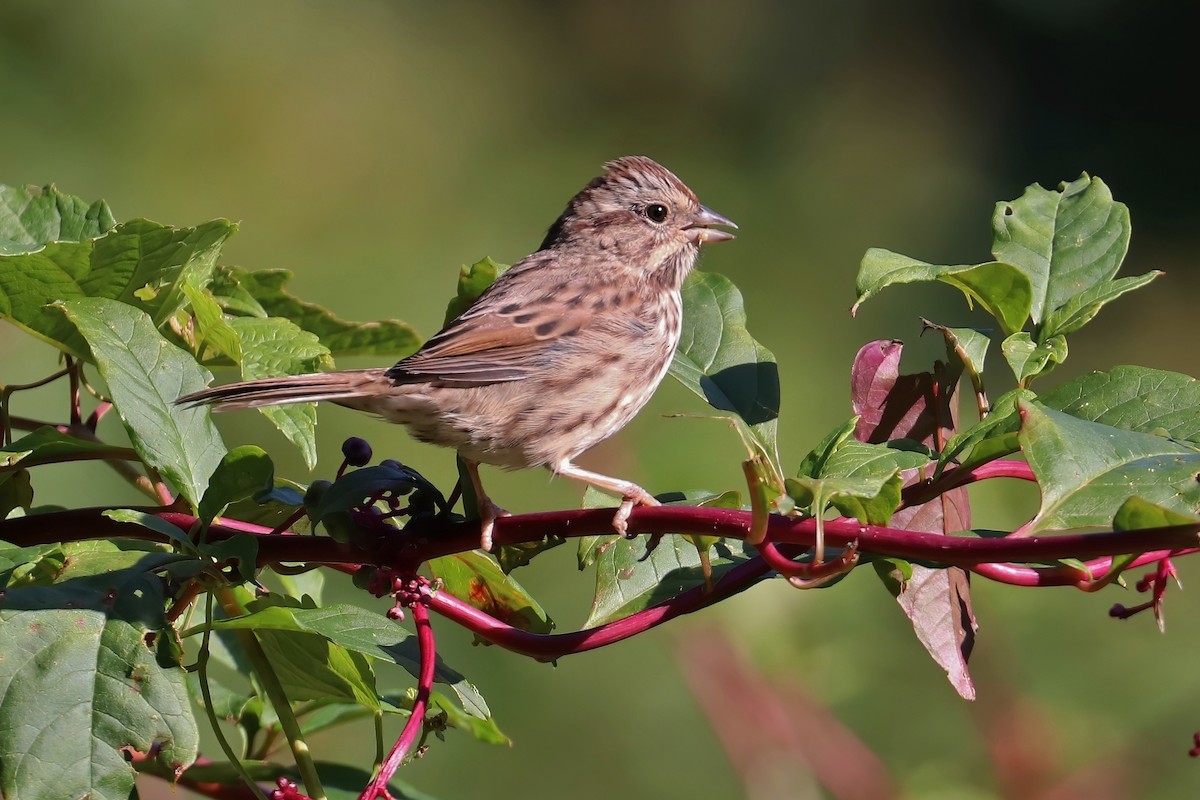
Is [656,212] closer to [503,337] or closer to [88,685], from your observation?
[503,337]

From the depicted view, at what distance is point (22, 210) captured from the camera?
98.6 inches

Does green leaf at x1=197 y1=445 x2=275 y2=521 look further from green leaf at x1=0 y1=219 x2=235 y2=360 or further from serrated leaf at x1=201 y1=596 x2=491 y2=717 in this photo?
green leaf at x1=0 y1=219 x2=235 y2=360

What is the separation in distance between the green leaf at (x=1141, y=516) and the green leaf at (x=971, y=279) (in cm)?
53

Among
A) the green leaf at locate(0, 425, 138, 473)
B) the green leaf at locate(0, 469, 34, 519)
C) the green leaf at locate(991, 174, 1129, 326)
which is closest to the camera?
the green leaf at locate(0, 425, 138, 473)

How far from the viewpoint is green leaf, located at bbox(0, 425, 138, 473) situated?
2051mm

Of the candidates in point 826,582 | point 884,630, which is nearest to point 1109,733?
point 884,630

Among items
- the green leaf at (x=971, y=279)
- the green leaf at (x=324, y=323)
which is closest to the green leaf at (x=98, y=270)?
the green leaf at (x=324, y=323)

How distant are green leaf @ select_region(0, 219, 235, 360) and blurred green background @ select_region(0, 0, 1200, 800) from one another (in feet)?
4.40

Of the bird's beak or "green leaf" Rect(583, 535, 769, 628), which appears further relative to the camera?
the bird's beak

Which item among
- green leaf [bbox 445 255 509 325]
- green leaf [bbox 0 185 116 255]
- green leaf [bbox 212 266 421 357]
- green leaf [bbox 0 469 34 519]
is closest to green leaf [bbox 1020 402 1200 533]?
green leaf [bbox 445 255 509 325]

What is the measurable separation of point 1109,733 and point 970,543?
186 centimetres

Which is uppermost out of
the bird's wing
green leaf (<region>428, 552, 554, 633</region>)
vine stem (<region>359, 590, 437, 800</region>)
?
the bird's wing

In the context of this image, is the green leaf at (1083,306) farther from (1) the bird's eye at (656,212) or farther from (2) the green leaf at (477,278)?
(1) the bird's eye at (656,212)

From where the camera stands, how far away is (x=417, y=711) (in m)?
1.87
